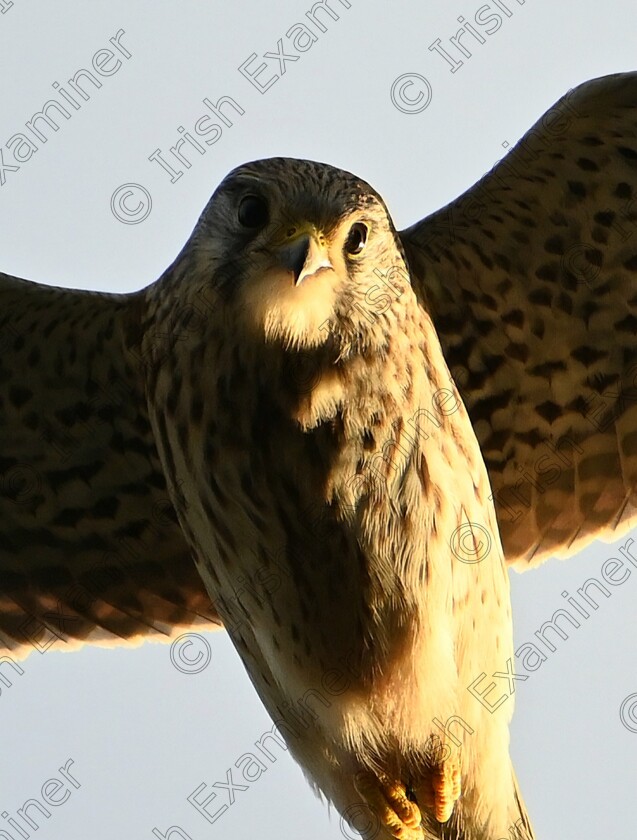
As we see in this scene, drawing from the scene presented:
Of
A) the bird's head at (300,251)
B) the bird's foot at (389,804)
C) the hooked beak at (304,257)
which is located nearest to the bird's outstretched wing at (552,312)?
the bird's head at (300,251)

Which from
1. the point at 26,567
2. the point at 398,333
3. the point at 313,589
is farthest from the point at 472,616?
the point at 26,567

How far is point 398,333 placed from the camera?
576 cm

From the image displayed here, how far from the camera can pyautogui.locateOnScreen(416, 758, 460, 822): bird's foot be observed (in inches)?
241

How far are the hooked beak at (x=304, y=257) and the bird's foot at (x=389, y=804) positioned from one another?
179 centimetres

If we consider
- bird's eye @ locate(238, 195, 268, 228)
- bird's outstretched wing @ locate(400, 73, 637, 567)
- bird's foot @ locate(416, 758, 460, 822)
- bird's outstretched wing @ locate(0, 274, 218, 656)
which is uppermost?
bird's eye @ locate(238, 195, 268, 228)

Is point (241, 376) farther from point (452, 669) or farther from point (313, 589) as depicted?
point (452, 669)

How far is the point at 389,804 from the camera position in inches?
241

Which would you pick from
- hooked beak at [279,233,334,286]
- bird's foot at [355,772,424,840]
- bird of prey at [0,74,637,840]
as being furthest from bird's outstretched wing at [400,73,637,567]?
bird's foot at [355,772,424,840]

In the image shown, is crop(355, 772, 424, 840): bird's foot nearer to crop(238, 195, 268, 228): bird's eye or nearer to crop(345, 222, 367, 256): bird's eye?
crop(345, 222, 367, 256): bird's eye

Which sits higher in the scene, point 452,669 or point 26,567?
point 26,567

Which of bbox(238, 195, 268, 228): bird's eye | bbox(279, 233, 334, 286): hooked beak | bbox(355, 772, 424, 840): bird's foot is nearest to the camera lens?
bbox(279, 233, 334, 286): hooked beak

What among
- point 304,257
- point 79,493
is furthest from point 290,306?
point 79,493

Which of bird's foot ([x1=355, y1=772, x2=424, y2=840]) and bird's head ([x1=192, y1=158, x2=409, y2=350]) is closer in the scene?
bird's head ([x1=192, y1=158, x2=409, y2=350])

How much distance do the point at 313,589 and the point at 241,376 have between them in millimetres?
727
